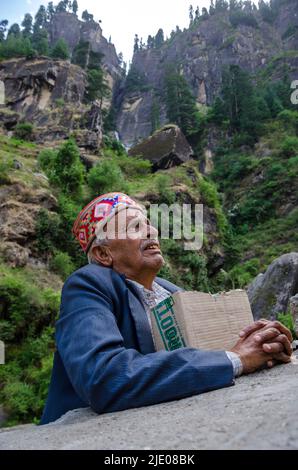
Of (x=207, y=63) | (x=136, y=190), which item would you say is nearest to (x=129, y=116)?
(x=207, y=63)

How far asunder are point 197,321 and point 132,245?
717mm

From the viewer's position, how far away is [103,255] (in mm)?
2486

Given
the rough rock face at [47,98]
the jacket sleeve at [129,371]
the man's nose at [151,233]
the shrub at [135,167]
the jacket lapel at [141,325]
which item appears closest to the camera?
the jacket sleeve at [129,371]

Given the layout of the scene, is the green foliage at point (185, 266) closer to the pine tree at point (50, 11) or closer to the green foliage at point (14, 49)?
the green foliage at point (14, 49)

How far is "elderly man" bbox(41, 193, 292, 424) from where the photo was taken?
5.07 feet

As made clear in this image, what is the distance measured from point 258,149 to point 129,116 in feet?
95.5

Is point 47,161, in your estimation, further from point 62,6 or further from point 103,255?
point 62,6

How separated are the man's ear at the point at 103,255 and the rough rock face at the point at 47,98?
26370mm

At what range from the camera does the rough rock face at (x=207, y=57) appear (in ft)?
197

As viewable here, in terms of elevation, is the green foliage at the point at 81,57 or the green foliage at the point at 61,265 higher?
the green foliage at the point at 81,57

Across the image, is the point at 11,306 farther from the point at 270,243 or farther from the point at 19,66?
the point at 19,66

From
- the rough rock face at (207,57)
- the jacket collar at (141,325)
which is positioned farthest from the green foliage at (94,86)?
the jacket collar at (141,325)

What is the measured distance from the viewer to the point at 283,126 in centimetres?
3794

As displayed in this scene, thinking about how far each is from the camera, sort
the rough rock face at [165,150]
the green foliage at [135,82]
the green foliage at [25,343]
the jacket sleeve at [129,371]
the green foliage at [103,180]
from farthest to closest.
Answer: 1. the green foliage at [135,82]
2. the rough rock face at [165,150]
3. the green foliage at [103,180]
4. the green foliage at [25,343]
5. the jacket sleeve at [129,371]
